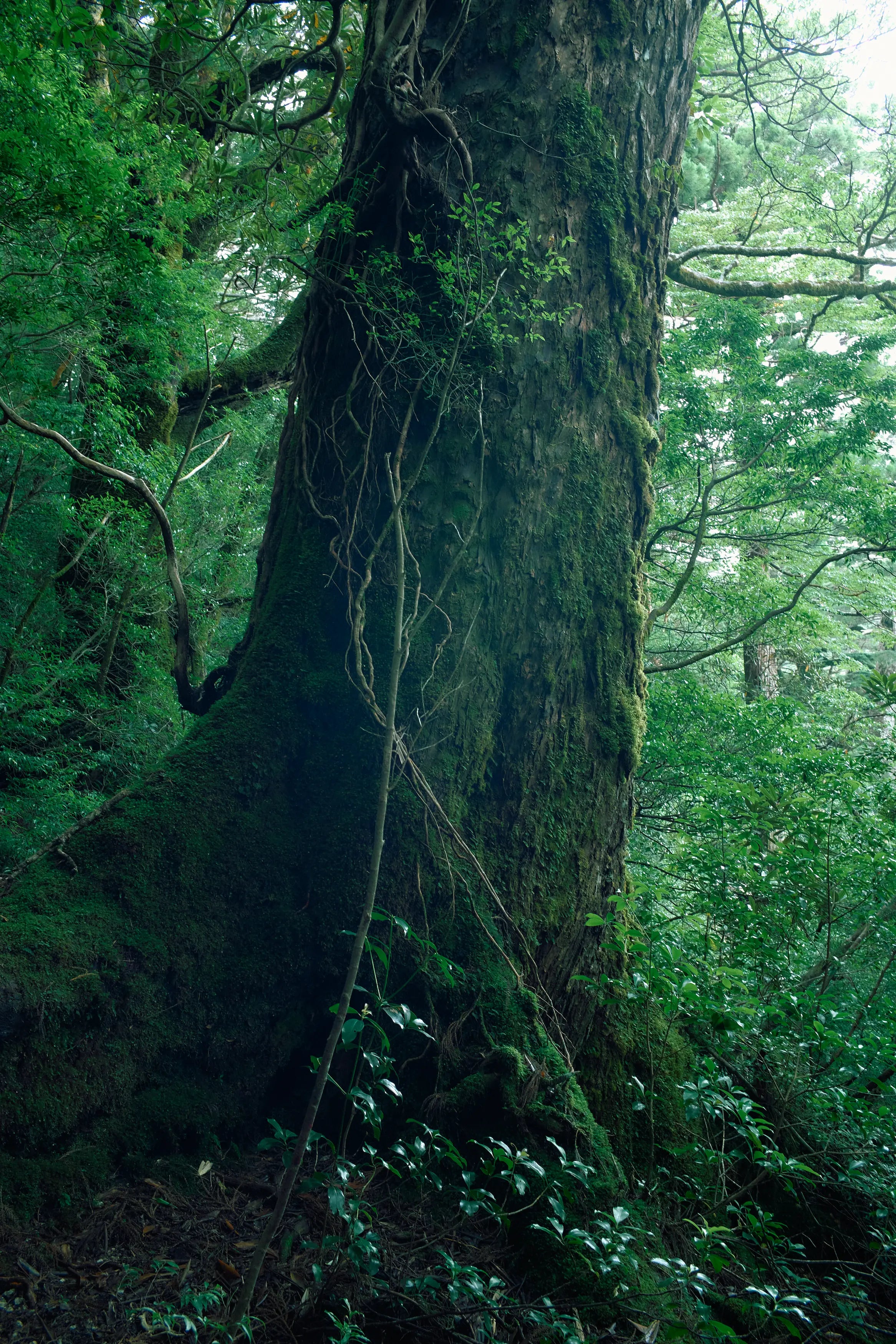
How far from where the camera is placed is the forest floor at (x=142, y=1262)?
1.80m

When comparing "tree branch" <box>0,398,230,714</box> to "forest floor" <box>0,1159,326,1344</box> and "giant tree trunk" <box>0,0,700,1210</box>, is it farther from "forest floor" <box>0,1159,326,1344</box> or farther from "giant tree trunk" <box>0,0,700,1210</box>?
"forest floor" <box>0,1159,326,1344</box>

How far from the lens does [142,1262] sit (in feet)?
6.61

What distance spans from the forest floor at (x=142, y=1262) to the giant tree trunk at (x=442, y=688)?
18 cm

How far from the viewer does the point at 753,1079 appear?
293 cm

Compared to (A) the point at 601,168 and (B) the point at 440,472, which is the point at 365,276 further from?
(A) the point at 601,168

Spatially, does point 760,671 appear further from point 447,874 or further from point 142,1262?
point 142,1262

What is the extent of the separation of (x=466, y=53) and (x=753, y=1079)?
163 inches

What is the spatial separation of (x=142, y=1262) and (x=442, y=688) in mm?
1844

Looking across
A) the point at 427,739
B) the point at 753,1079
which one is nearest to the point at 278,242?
the point at 427,739

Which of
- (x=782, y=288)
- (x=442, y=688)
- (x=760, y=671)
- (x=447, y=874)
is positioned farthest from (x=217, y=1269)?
(x=760, y=671)

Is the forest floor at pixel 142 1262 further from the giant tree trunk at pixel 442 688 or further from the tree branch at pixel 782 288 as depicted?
the tree branch at pixel 782 288

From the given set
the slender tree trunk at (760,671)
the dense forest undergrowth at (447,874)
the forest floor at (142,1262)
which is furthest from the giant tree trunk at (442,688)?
the slender tree trunk at (760,671)

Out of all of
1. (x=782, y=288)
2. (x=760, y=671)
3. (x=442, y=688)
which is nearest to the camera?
(x=442, y=688)

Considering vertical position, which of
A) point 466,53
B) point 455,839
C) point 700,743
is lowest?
point 455,839
